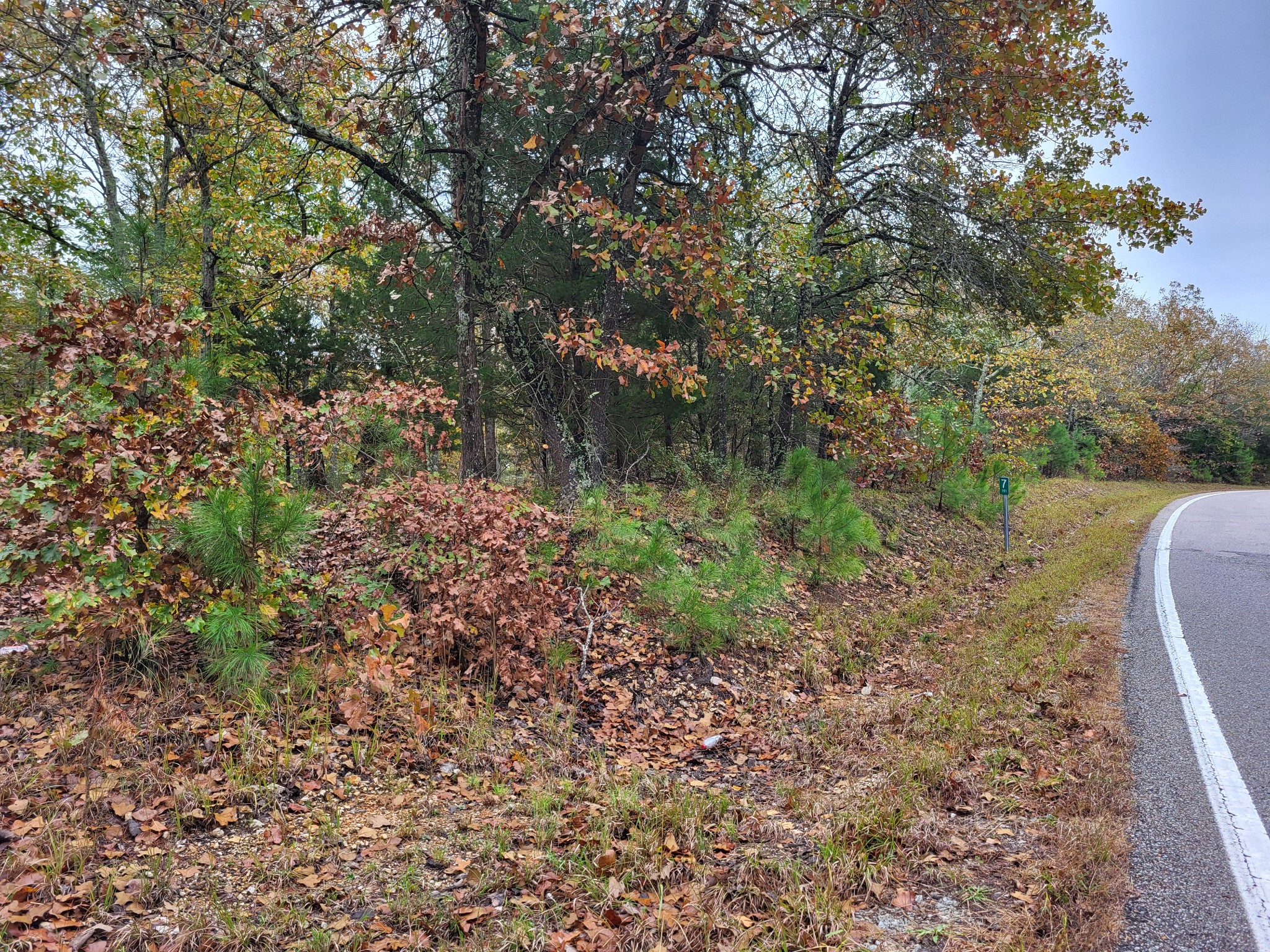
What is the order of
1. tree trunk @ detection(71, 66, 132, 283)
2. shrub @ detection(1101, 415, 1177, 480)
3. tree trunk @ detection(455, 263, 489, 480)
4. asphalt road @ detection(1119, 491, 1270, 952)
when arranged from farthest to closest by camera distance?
shrub @ detection(1101, 415, 1177, 480) → tree trunk @ detection(455, 263, 489, 480) → tree trunk @ detection(71, 66, 132, 283) → asphalt road @ detection(1119, 491, 1270, 952)

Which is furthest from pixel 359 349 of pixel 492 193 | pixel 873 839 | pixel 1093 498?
Answer: pixel 1093 498

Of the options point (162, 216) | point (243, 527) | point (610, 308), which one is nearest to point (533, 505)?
point (243, 527)

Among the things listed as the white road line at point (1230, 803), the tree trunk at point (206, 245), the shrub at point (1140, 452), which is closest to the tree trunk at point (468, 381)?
the tree trunk at point (206, 245)

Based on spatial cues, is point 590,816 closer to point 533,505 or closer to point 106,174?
point 533,505

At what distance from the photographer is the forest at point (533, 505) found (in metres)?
3.00

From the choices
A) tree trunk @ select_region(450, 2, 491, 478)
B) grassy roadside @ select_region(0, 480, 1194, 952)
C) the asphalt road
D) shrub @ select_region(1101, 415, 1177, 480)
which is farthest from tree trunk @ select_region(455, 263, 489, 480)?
shrub @ select_region(1101, 415, 1177, 480)

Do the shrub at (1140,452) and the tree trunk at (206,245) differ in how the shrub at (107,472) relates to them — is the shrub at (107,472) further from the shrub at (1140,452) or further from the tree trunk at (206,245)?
the shrub at (1140,452)

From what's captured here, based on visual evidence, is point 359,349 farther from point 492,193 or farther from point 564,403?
point 564,403

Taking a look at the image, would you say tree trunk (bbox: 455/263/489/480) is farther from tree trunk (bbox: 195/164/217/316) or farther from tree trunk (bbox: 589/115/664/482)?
tree trunk (bbox: 195/164/217/316)

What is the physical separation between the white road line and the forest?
51cm

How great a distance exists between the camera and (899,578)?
9594 millimetres

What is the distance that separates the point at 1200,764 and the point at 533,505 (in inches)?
200

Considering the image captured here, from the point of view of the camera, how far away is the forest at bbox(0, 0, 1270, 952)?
3.00m

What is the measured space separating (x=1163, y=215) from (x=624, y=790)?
856 cm
